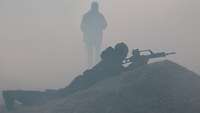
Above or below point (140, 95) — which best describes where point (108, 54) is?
above

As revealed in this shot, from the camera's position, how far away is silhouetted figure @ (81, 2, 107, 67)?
20547 mm

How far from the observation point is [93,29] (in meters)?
20.9

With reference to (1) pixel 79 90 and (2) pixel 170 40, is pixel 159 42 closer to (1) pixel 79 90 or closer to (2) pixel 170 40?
(2) pixel 170 40

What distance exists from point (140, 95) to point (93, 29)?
27.4 feet

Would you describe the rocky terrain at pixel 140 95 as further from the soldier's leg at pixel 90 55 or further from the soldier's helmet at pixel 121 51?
the soldier's leg at pixel 90 55

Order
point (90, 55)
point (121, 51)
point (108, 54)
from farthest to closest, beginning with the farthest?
point (90, 55)
point (121, 51)
point (108, 54)

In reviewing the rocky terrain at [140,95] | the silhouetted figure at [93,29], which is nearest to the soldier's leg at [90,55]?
the silhouetted figure at [93,29]

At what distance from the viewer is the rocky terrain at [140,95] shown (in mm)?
12164

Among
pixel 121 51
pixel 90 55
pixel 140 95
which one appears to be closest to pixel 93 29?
pixel 90 55

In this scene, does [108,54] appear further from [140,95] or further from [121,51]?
[140,95]

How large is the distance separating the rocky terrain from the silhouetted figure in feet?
19.8

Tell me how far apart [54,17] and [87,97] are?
1216 inches

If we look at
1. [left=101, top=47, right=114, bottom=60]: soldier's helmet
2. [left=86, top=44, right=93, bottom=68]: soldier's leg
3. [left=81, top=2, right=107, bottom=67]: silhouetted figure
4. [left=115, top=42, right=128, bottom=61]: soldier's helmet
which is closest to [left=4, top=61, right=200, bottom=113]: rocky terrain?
[left=101, top=47, right=114, bottom=60]: soldier's helmet

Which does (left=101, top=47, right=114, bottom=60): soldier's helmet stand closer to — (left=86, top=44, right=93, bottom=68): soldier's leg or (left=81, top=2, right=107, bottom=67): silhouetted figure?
(left=81, top=2, right=107, bottom=67): silhouetted figure
